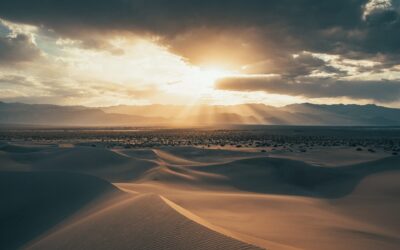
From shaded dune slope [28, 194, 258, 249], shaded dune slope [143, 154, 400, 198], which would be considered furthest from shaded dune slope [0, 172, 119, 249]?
shaded dune slope [143, 154, 400, 198]

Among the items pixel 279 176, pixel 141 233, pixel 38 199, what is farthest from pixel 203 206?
pixel 279 176

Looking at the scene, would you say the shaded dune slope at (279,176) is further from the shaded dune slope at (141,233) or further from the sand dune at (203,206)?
the shaded dune slope at (141,233)

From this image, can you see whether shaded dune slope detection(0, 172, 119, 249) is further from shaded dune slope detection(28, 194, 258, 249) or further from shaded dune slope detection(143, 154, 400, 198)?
shaded dune slope detection(143, 154, 400, 198)

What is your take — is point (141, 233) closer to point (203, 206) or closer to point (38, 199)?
point (203, 206)

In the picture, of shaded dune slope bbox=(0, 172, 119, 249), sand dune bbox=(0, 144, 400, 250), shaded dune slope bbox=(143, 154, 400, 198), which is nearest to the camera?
sand dune bbox=(0, 144, 400, 250)

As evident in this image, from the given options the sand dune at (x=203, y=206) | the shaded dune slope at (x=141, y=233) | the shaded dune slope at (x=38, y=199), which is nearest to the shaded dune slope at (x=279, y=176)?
the sand dune at (x=203, y=206)

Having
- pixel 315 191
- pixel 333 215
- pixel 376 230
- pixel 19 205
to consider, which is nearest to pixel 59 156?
pixel 19 205

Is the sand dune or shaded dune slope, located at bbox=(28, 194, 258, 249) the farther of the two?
the sand dune

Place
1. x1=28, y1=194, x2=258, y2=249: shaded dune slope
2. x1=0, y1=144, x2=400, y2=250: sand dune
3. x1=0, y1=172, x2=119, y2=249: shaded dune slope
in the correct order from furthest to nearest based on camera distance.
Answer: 1. x1=0, y1=172, x2=119, y2=249: shaded dune slope
2. x1=0, y1=144, x2=400, y2=250: sand dune
3. x1=28, y1=194, x2=258, y2=249: shaded dune slope
